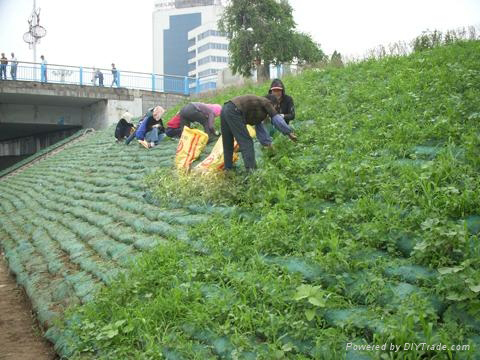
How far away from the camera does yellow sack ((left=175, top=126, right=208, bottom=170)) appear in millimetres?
6695

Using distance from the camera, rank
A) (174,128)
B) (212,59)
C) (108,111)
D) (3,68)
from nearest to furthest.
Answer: (174,128), (3,68), (108,111), (212,59)

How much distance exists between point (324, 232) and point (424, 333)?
128cm

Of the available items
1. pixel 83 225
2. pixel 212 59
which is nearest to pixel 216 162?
pixel 83 225

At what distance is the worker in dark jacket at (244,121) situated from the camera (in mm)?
5160

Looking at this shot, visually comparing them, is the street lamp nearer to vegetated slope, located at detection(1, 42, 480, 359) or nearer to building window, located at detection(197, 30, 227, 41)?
vegetated slope, located at detection(1, 42, 480, 359)

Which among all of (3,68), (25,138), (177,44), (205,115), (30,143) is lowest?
(30,143)

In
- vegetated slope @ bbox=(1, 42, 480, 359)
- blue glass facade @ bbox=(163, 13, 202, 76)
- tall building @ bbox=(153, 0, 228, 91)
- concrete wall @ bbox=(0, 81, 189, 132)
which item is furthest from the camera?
blue glass facade @ bbox=(163, 13, 202, 76)

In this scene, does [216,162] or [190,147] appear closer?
[216,162]

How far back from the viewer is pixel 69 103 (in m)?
20.2

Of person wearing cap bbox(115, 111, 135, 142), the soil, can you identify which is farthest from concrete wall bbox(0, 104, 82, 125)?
the soil

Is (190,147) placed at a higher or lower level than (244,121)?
lower

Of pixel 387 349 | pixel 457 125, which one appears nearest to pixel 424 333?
pixel 387 349

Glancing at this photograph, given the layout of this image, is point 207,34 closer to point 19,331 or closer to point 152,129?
point 152,129

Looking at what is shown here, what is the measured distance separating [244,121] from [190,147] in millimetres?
1709
